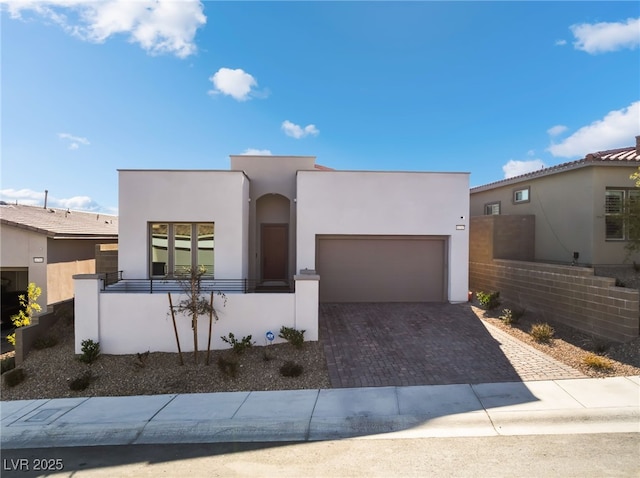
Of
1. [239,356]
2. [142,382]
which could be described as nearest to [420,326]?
[239,356]

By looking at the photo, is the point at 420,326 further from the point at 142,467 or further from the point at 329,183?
the point at 142,467

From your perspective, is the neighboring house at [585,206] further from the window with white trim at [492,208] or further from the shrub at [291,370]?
the shrub at [291,370]

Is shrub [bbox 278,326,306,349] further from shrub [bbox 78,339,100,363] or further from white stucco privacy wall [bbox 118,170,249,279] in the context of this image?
shrub [bbox 78,339,100,363]

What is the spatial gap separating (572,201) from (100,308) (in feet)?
51.2

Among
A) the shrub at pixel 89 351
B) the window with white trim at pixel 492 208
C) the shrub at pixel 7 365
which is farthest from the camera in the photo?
the window with white trim at pixel 492 208

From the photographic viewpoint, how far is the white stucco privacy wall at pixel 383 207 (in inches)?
471

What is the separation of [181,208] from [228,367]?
218 inches

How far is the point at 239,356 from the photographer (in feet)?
28.5

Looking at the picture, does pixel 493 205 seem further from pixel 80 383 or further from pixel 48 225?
pixel 48 225

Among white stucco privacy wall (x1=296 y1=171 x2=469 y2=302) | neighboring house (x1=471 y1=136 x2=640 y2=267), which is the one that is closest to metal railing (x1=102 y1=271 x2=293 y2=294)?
white stucco privacy wall (x1=296 y1=171 x2=469 y2=302)

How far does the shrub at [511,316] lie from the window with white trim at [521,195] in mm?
6256

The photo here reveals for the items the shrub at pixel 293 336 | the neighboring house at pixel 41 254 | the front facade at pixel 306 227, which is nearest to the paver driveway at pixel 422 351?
the shrub at pixel 293 336

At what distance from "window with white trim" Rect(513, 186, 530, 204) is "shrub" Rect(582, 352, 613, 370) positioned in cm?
880

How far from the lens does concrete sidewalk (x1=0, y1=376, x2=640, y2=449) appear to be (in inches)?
225
